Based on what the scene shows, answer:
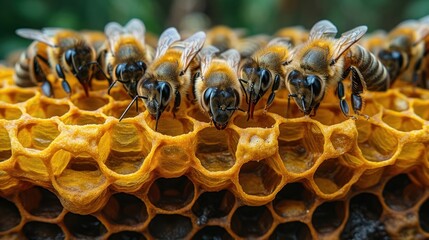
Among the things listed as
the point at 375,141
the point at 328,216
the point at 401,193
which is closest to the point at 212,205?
the point at 328,216

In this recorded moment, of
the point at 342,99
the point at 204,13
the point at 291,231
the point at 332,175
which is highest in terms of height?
the point at 342,99

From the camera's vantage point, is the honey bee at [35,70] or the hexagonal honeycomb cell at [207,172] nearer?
the hexagonal honeycomb cell at [207,172]

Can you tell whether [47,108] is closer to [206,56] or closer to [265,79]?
[206,56]

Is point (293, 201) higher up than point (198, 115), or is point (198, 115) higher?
point (198, 115)

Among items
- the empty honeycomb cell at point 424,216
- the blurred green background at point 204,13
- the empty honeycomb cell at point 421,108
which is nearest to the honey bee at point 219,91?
the empty honeycomb cell at point 421,108

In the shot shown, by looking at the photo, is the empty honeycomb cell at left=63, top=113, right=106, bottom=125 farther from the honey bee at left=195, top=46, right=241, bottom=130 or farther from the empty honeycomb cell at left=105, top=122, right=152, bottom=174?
the honey bee at left=195, top=46, right=241, bottom=130

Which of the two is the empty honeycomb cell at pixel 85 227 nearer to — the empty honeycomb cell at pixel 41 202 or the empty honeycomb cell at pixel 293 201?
the empty honeycomb cell at pixel 41 202

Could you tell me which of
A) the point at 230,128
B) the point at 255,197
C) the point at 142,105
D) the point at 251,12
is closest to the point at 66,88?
the point at 142,105
